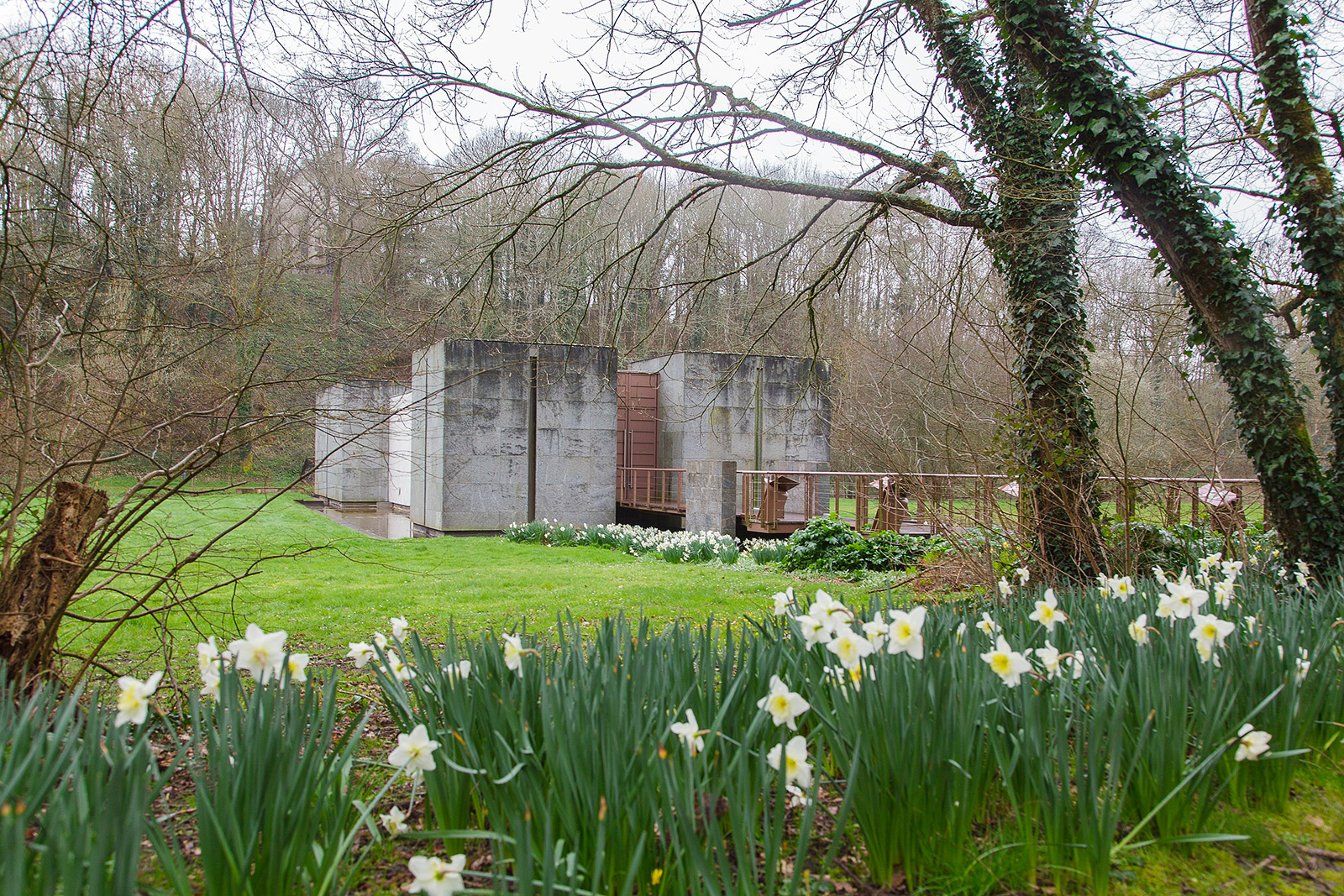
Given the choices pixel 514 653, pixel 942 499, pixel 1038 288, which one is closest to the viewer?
pixel 514 653

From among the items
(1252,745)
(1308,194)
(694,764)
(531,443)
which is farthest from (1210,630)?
(531,443)

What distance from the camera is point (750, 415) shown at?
15.1 metres

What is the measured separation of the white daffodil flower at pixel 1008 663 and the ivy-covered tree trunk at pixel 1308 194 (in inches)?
176

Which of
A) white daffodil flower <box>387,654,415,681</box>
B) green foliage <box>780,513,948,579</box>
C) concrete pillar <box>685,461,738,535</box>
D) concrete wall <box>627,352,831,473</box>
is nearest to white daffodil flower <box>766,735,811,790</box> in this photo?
white daffodil flower <box>387,654,415,681</box>

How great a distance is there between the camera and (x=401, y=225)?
6.22 meters

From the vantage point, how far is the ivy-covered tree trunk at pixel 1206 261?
197 inches

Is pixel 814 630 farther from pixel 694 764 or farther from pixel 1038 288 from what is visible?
pixel 1038 288

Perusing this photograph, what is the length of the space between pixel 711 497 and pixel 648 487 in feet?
8.95

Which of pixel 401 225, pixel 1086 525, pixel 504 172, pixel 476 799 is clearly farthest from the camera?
pixel 504 172

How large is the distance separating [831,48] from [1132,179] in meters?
3.11

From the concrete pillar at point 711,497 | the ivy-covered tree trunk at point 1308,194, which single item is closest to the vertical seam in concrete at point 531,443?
the concrete pillar at point 711,497

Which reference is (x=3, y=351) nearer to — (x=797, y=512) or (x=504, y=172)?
(x=504, y=172)

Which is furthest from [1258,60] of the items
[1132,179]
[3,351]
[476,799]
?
[3,351]

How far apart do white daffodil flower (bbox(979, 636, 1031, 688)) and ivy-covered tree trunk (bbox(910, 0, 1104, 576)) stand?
4.00 metres
